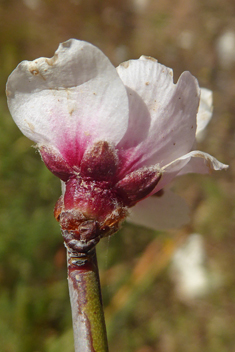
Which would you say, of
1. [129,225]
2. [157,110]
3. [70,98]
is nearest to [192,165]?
[157,110]

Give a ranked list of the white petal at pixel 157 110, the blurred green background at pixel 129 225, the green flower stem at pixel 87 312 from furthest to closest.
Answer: the blurred green background at pixel 129 225 → the white petal at pixel 157 110 → the green flower stem at pixel 87 312

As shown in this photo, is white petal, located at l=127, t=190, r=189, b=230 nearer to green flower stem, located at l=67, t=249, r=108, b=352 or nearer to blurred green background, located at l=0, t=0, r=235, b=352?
green flower stem, located at l=67, t=249, r=108, b=352

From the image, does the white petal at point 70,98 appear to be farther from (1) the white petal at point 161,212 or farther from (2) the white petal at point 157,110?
(1) the white petal at point 161,212

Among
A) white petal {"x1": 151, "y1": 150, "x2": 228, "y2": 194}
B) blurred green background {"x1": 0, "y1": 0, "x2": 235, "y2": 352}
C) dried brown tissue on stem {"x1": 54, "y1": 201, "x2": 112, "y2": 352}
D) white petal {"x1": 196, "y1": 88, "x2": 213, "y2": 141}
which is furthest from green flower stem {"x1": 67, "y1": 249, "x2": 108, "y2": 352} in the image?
blurred green background {"x1": 0, "y1": 0, "x2": 235, "y2": 352}

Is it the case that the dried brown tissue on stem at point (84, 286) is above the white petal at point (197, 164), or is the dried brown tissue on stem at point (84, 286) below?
below

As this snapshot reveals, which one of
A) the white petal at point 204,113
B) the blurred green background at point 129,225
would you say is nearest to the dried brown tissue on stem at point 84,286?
the white petal at point 204,113

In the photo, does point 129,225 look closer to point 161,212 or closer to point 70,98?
point 161,212
